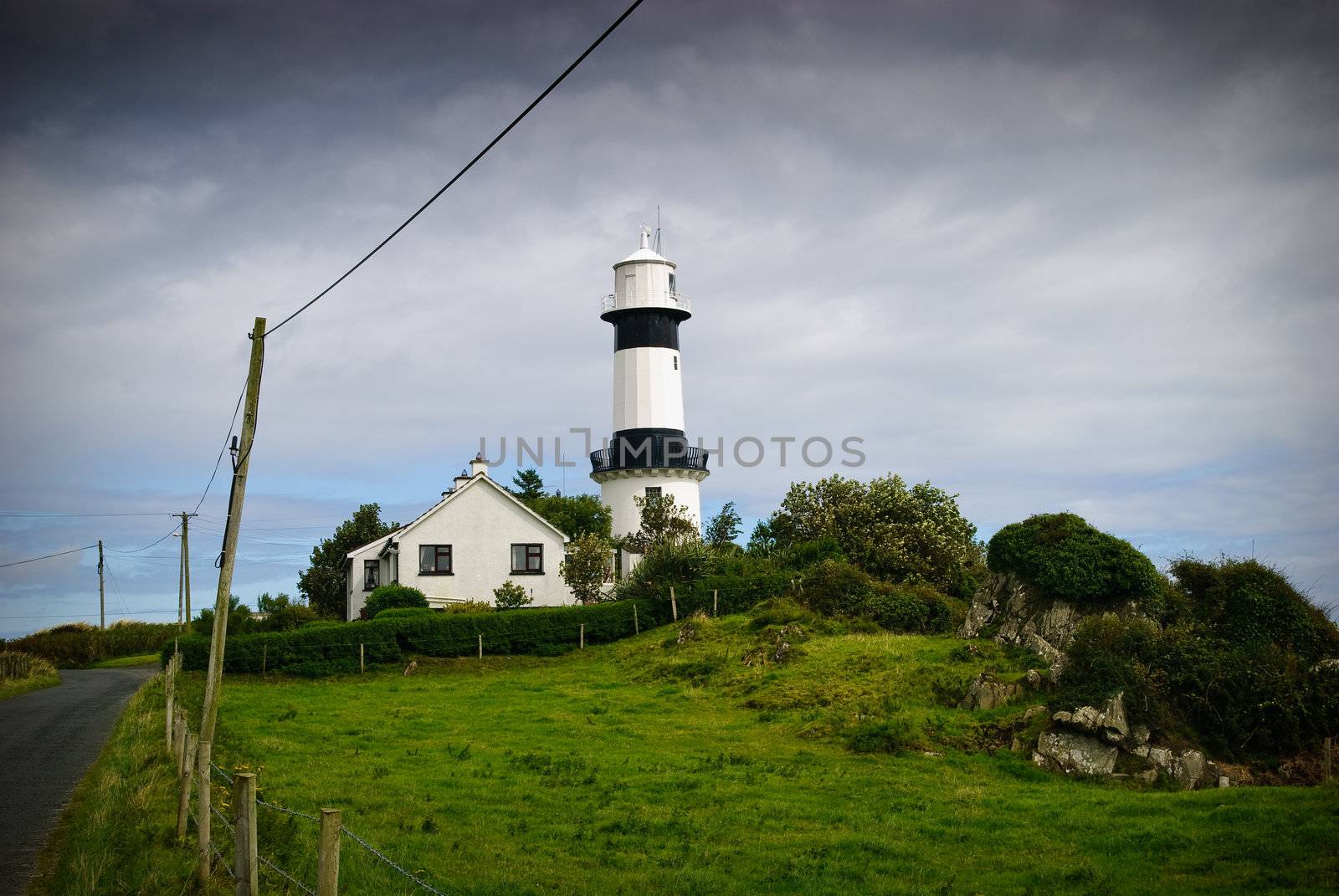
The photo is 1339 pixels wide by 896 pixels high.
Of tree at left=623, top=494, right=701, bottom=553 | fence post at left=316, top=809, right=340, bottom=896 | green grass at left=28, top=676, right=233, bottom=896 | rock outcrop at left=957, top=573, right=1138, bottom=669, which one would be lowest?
green grass at left=28, top=676, right=233, bottom=896

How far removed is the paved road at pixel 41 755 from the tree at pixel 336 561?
17774 millimetres

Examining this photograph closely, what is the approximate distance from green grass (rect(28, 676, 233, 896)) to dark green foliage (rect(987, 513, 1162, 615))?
2115 cm

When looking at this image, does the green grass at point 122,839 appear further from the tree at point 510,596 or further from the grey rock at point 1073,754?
the tree at point 510,596

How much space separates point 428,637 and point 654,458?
60.6ft

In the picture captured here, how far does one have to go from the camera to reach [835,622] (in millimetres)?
37469

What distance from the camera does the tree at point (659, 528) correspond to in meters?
51.4

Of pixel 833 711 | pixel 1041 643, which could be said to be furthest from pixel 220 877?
pixel 1041 643

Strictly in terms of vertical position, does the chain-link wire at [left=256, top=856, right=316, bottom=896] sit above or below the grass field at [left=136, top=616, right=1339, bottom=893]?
above

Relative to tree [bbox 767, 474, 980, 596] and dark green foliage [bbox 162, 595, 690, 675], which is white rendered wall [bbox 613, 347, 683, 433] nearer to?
tree [bbox 767, 474, 980, 596]

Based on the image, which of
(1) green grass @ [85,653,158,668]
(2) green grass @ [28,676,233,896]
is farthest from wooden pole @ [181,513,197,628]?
(2) green grass @ [28,676,233,896]

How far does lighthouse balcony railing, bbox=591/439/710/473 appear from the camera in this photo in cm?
5622

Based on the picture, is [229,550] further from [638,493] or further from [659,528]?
[638,493]

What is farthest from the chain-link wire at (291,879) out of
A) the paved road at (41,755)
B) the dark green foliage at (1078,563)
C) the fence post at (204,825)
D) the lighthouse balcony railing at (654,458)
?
the lighthouse balcony railing at (654,458)

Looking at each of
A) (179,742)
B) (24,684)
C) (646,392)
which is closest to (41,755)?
(179,742)
